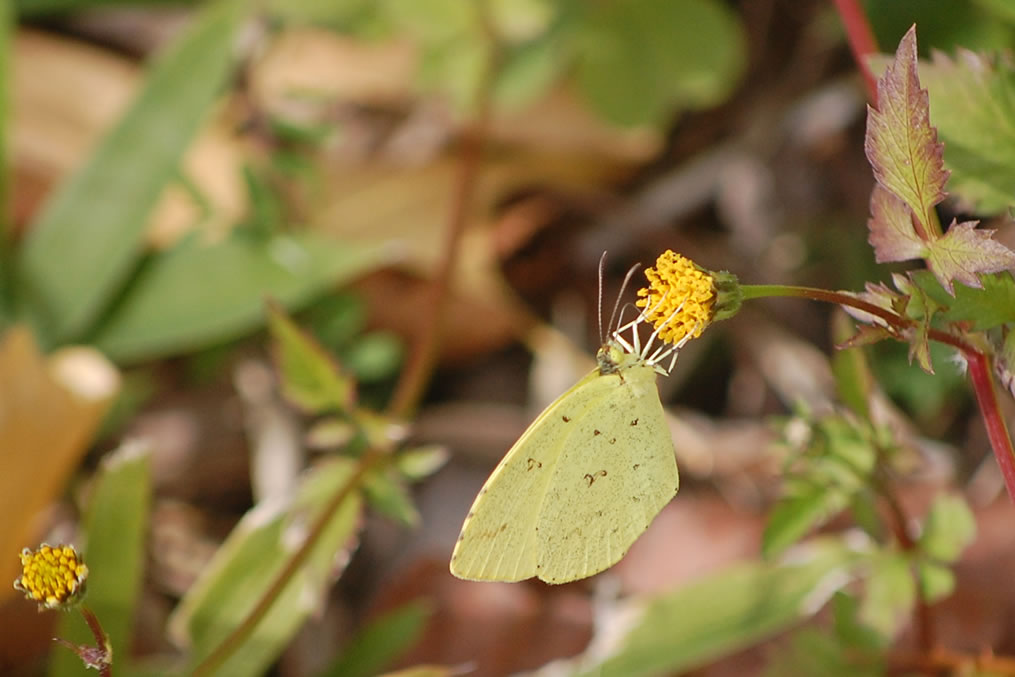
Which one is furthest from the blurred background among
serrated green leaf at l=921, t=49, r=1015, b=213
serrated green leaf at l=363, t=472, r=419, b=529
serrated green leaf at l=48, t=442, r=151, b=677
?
serrated green leaf at l=921, t=49, r=1015, b=213

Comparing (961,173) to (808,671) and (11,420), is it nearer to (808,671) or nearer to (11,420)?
(808,671)

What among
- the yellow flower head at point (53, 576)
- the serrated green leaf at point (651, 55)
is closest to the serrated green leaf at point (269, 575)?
the yellow flower head at point (53, 576)

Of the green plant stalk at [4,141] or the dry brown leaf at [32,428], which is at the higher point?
the green plant stalk at [4,141]

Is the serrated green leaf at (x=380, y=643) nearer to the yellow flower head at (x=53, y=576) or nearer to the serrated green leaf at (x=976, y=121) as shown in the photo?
the yellow flower head at (x=53, y=576)

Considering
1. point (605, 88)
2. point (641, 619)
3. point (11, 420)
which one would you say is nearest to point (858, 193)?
point (605, 88)

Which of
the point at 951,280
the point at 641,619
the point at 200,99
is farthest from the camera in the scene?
the point at 200,99

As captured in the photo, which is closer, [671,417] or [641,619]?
[641,619]
